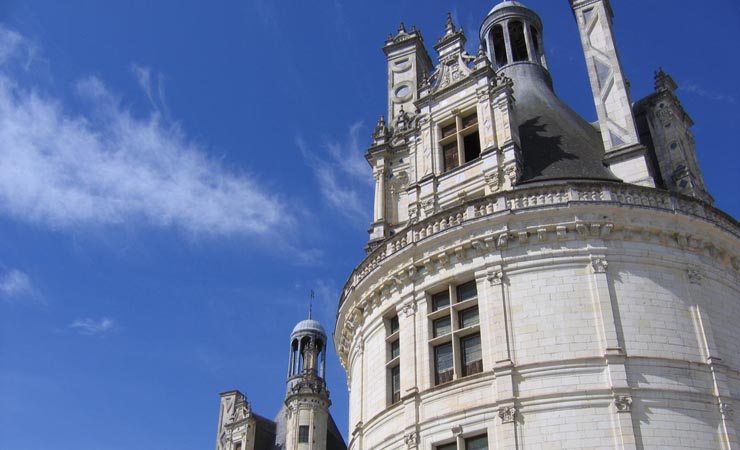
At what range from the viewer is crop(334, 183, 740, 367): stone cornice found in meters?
18.4

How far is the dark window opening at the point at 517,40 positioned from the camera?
29797 mm

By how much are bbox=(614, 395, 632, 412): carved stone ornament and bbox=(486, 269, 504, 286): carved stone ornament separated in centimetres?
383

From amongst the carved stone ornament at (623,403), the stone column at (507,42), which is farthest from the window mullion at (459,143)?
the carved stone ornament at (623,403)

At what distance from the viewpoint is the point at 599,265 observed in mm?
17906

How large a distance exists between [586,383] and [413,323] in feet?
15.5

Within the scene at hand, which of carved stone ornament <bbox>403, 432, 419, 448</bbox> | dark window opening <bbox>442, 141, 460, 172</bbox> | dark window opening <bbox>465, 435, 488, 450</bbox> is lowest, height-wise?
dark window opening <bbox>465, 435, 488, 450</bbox>

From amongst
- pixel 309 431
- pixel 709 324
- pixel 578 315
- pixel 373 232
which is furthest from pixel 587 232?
pixel 309 431

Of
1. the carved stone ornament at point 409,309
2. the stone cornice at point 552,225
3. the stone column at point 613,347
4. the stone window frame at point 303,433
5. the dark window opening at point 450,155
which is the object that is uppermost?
the dark window opening at point 450,155

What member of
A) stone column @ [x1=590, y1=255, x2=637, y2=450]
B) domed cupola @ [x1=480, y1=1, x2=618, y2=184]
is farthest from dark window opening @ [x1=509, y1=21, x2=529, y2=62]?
stone column @ [x1=590, y1=255, x2=637, y2=450]

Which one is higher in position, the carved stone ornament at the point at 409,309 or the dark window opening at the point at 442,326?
the carved stone ornament at the point at 409,309

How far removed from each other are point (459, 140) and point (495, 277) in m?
5.57

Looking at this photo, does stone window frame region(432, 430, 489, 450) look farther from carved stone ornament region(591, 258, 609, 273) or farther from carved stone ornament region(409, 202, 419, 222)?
carved stone ornament region(409, 202, 419, 222)

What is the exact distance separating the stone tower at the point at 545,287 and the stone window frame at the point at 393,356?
56mm

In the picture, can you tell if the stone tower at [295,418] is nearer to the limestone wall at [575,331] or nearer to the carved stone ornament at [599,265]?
the limestone wall at [575,331]
